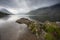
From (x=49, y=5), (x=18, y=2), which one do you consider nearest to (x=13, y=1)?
(x=18, y=2)

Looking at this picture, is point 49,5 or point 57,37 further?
point 49,5

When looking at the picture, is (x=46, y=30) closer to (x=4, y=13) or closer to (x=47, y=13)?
(x=47, y=13)

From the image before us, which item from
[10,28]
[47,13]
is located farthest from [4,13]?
[47,13]

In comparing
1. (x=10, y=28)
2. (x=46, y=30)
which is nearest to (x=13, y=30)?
(x=10, y=28)

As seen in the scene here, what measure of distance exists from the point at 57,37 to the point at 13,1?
0.90 m

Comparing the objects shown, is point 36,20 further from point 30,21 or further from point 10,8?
point 10,8

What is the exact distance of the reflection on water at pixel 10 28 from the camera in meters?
2.10

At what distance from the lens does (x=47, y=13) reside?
2.22m

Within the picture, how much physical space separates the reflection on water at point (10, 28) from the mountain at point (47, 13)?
19 centimetres

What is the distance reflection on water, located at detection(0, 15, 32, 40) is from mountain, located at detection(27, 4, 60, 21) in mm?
188

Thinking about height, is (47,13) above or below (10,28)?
above

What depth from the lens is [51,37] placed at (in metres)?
2.11

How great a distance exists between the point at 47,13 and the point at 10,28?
0.63 metres

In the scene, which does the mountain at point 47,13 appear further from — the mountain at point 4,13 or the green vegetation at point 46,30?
the mountain at point 4,13
